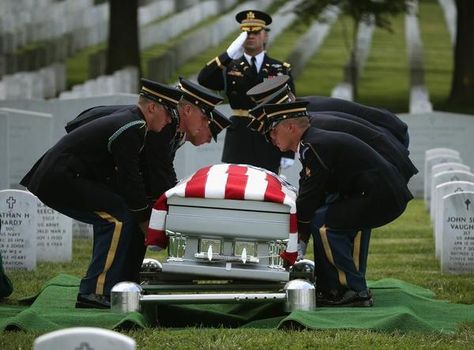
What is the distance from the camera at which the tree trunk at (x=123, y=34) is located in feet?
103

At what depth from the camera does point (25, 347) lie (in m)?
8.55

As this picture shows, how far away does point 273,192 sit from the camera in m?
9.52

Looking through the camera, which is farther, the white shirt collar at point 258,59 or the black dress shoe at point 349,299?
the white shirt collar at point 258,59

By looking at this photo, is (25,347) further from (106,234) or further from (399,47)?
(399,47)

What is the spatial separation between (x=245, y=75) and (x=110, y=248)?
12.1 ft

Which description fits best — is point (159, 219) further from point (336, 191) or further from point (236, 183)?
point (336, 191)

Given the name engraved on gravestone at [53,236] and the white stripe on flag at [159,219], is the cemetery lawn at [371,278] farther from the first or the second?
the white stripe on flag at [159,219]

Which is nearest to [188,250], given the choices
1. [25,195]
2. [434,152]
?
[25,195]

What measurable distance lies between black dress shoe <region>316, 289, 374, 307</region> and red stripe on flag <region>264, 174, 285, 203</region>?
941 mm

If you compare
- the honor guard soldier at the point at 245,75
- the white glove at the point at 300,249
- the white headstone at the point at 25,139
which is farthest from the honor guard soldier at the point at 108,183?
the white headstone at the point at 25,139

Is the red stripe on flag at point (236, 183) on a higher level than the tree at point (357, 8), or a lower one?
lower

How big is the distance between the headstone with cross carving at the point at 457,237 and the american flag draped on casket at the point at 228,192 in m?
3.16

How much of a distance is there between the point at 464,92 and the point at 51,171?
70.5 feet

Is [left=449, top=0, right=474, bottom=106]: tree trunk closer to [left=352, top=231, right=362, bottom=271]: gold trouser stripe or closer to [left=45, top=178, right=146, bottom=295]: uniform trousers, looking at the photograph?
[left=352, top=231, right=362, bottom=271]: gold trouser stripe
